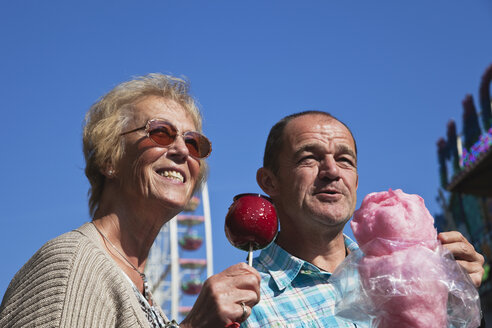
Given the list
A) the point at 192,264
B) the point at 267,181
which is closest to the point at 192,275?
the point at 192,264

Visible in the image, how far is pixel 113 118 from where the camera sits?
111 inches

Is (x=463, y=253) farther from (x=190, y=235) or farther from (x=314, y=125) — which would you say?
(x=190, y=235)

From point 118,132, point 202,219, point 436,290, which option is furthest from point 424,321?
point 202,219

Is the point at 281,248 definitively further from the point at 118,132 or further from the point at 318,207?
the point at 118,132

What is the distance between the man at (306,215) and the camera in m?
2.75

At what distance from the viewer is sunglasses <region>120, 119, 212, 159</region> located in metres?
2.71

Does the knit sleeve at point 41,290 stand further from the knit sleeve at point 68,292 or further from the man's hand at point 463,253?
the man's hand at point 463,253

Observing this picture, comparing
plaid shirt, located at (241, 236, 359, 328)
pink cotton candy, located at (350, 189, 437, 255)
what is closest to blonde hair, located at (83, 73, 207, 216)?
plaid shirt, located at (241, 236, 359, 328)

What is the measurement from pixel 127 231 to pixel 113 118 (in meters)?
0.58

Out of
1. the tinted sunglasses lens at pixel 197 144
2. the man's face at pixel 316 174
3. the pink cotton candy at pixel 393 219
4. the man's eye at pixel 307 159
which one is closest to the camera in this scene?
the pink cotton candy at pixel 393 219

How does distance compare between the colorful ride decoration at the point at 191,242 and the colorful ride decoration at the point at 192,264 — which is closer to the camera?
the colorful ride decoration at the point at 192,264

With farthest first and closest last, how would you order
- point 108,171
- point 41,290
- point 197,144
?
point 197,144 → point 108,171 → point 41,290

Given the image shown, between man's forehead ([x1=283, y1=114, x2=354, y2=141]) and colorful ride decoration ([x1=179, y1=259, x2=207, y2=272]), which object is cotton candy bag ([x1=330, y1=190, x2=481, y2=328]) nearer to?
man's forehead ([x1=283, y1=114, x2=354, y2=141])

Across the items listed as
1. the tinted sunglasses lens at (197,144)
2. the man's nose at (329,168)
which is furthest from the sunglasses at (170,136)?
the man's nose at (329,168)
